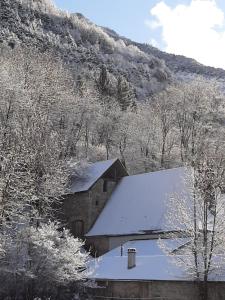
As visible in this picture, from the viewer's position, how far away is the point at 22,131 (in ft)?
142

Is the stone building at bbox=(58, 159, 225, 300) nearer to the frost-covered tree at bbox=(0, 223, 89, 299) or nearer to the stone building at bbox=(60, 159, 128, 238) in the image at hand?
the stone building at bbox=(60, 159, 128, 238)

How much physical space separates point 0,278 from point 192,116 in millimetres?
39175

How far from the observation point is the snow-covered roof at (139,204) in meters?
40.7

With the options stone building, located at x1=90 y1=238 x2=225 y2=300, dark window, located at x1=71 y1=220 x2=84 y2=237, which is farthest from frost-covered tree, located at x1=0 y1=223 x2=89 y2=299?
dark window, located at x1=71 y1=220 x2=84 y2=237

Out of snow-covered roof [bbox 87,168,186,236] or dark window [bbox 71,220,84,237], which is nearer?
snow-covered roof [bbox 87,168,186,236]

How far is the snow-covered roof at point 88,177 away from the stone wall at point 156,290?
13992mm

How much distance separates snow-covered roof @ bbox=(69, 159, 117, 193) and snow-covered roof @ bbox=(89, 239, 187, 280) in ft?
32.4

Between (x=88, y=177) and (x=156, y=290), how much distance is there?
61.6ft

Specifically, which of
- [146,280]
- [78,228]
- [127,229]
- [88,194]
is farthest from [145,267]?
[78,228]

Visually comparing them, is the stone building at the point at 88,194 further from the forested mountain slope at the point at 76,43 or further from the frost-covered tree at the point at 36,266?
the forested mountain slope at the point at 76,43

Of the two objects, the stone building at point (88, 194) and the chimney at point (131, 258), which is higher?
the stone building at point (88, 194)

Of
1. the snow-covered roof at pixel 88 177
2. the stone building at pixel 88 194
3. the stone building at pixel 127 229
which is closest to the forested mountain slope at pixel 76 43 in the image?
the snow-covered roof at pixel 88 177

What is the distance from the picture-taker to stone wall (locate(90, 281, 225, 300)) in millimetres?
27875

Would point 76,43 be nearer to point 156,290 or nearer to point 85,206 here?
point 85,206
